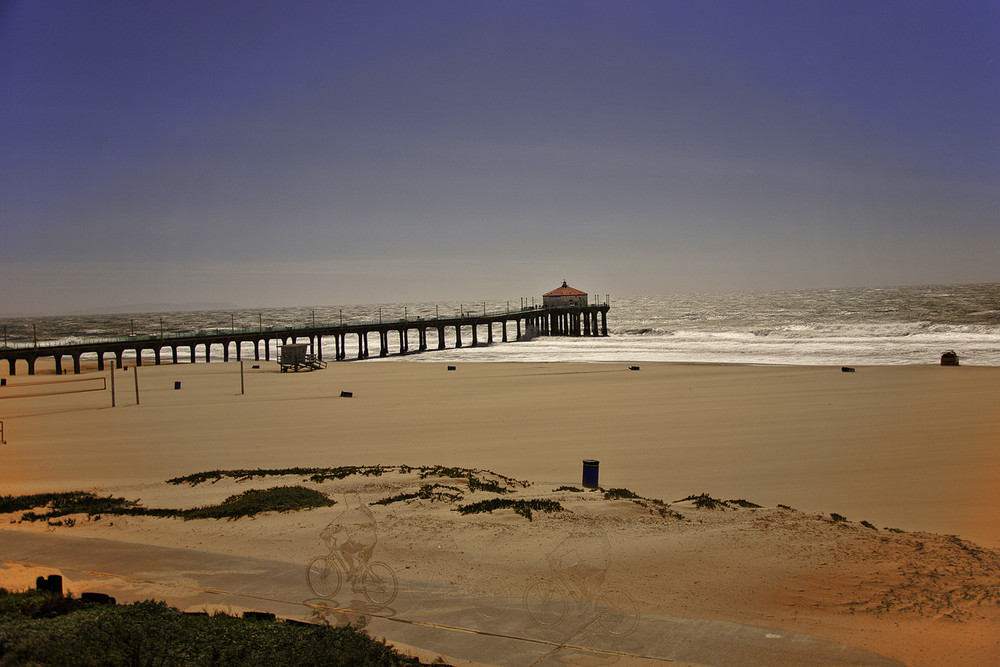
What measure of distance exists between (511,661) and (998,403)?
2538 centimetres

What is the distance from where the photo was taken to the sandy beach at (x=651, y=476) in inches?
297

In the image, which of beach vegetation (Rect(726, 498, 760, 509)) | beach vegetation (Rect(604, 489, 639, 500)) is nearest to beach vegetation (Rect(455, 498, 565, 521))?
beach vegetation (Rect(604, 489, 639, 500))

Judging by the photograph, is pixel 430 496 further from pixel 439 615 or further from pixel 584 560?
pixel 439 615

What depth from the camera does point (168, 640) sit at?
559cm

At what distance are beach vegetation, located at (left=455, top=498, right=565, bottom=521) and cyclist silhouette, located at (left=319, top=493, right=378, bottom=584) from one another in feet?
5.24

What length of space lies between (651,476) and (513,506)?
16.9ft

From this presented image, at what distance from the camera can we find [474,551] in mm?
8797

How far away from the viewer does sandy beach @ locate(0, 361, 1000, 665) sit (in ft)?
24.7

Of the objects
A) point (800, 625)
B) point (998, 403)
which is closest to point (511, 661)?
point (800, 625)

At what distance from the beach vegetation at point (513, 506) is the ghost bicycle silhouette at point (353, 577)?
8.14ft

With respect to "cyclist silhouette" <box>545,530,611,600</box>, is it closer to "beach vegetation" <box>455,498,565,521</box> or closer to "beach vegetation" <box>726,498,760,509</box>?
"beach vegetation" <box>455,498,565,521</box>

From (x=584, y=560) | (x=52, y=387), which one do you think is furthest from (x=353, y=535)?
(x=52, y=387)

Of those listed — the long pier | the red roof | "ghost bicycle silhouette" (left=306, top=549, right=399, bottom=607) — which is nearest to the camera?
"ghost bicycle silhouette" (left=306, top=549, right=399, bottom=607)

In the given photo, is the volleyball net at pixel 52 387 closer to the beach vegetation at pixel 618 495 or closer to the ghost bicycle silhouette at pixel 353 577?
the beach vegetation at pixel 618 495
